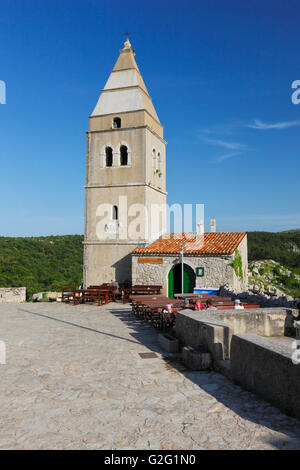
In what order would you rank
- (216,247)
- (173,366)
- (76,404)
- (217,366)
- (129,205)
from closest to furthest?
(76,404)
(217,366)
(173,366)
(216,247)
(129,205)

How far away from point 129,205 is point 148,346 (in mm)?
13016

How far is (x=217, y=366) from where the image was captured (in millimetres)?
6508

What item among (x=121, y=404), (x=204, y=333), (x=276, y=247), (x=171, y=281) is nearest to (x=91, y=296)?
(x=171, y=281)

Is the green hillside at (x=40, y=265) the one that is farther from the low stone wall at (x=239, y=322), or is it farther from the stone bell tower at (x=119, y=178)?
the low stone wall at (x=239, y=322)

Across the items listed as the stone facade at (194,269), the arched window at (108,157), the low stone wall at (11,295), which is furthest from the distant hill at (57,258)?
the stone facade at (194,269)

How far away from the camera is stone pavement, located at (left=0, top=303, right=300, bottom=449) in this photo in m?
3.96

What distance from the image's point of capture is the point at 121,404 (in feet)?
16.6

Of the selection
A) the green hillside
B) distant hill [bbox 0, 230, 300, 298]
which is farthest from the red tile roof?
distant hill [bbox 0, 230, 300, 298]

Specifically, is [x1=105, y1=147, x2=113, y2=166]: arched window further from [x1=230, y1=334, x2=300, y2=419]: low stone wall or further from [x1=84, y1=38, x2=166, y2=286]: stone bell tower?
[x1=230, y1=334, x2=300, y2=419]: low stone wall

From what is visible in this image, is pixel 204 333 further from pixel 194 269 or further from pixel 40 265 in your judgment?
pixel 40 265

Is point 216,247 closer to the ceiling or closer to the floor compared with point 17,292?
closer to the ceiling

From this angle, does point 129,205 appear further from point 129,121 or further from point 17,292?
point 17,292
